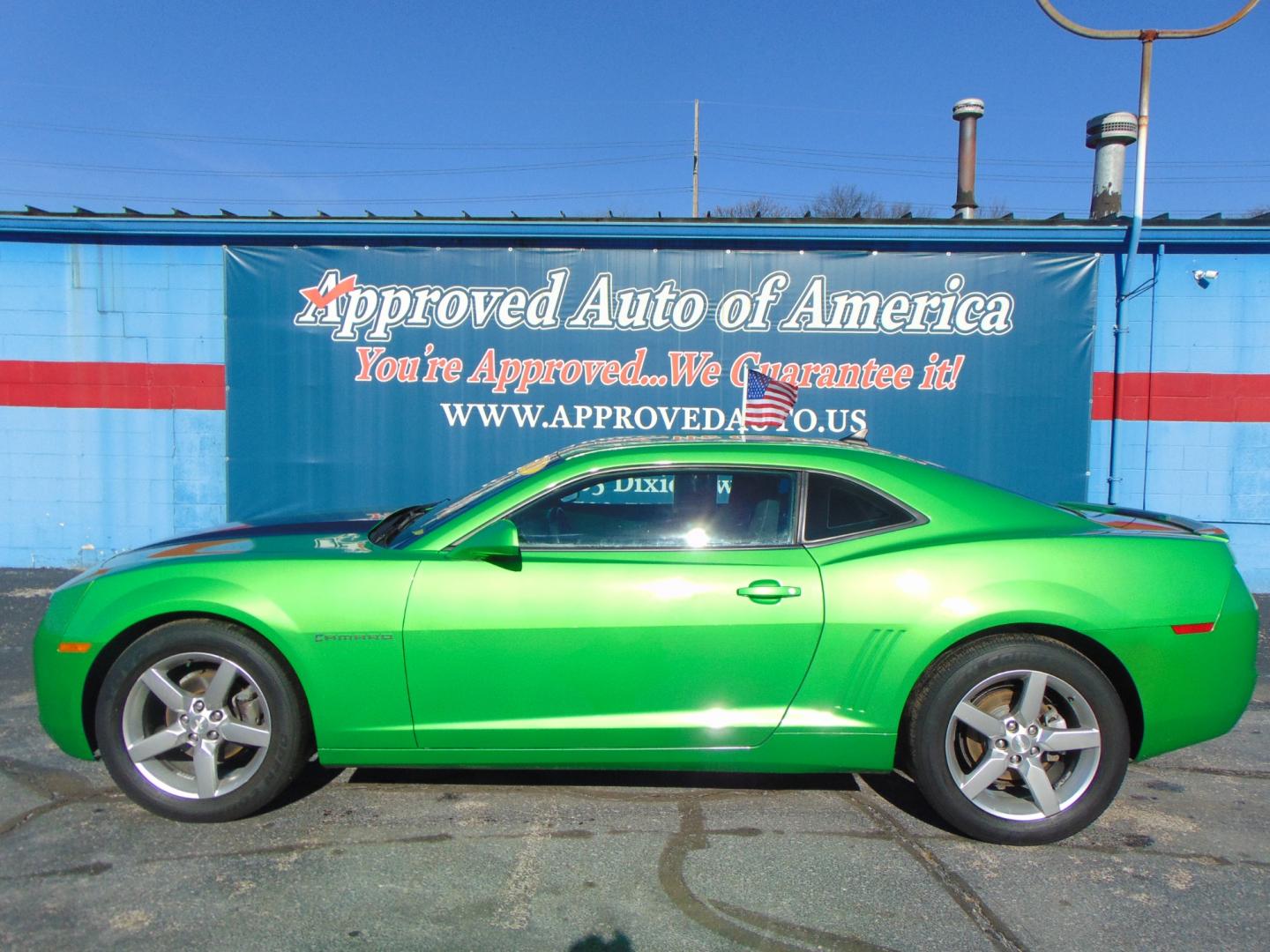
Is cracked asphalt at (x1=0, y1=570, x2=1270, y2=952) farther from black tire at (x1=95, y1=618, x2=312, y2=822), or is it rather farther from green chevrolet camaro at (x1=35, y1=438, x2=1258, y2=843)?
green chevrolet camaro at (x1=35, y1=438, x2=1258, y2=843)

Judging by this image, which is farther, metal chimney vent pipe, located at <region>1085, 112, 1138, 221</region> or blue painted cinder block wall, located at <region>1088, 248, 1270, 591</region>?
metal chimney vent pipe, located at <region>1085, 112, 1138, 221</region>

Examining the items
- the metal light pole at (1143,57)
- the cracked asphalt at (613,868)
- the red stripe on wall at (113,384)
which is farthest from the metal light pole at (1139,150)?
the red stripe on wall at (113,384)

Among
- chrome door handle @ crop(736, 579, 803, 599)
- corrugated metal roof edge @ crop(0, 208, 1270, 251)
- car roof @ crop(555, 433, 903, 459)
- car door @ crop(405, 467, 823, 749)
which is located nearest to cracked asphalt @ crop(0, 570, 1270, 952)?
car door @ crop(405, 467, 823, 749)

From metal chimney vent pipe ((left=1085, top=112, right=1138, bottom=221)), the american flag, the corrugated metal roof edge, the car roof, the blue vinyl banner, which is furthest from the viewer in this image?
metal chimney vent pipe ((left=1085, top=112, right=1138, bottom=221))

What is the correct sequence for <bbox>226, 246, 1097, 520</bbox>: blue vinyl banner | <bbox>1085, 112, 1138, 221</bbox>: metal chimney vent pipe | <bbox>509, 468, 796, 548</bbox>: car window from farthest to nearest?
<bbox>1085, 112, 1138, 221</bbox>: metal chimney vent pipe
<bbox>226, 246, 1097, 520</bbox>: blue vinyl banner
<bbox>509, 468, 796, 548</bbox>: car window

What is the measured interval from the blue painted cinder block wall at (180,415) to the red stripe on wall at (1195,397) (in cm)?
5

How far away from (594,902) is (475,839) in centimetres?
63

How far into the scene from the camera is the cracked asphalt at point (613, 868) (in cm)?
291

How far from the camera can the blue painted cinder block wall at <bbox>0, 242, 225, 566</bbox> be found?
852cm

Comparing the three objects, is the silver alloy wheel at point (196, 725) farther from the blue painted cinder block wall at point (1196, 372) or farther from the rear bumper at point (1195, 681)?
the blue painted cinder block wall at point (1196, 372)

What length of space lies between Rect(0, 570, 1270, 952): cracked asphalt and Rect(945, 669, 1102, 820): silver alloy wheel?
0.19 metres

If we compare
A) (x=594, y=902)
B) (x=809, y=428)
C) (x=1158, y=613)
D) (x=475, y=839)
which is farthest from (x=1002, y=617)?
(x=809, y=428)

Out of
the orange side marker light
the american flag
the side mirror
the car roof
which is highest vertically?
the american flag

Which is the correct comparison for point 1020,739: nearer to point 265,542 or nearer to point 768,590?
point 768,590
